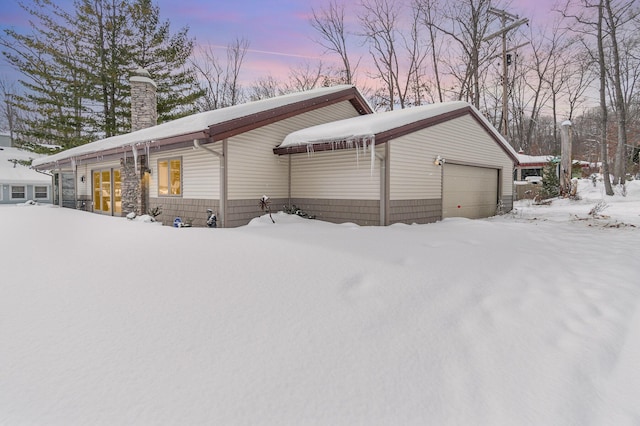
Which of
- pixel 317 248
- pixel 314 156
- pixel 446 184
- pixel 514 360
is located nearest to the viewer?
pixel 514 360

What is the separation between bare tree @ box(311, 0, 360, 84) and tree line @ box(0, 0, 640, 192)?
0.21 feet

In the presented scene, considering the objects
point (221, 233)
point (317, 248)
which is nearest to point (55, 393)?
point (317, 248)

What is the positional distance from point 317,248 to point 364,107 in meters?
8.36

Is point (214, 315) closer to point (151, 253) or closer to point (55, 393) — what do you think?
point (55, 393)

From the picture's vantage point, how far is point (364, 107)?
40.2 ft

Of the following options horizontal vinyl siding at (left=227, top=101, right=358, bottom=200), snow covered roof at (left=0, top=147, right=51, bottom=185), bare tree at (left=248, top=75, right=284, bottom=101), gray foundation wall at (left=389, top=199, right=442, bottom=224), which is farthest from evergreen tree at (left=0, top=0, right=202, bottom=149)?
gray foundation wall at (left=389, top=199, right=442, bottom=224)

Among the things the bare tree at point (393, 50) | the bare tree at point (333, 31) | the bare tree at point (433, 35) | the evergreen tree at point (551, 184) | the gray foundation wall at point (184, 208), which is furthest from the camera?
the bare tree at point (333, 31)

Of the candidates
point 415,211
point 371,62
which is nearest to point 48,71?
point 371,62

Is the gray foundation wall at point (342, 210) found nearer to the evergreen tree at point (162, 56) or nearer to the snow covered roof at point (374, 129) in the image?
the snow covered roof at point (374, 129)

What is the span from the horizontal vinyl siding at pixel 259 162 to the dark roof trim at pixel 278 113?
38cm

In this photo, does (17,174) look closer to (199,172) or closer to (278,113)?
(199,172)

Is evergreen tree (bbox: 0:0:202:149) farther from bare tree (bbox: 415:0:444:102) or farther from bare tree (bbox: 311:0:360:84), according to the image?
bare tree (bbox: 415:0:444:102)

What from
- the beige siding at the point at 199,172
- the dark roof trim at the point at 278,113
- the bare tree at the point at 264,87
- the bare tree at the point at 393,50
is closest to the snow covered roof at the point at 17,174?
the bare tree at the point at 264,87

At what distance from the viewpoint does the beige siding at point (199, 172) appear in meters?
8.48
